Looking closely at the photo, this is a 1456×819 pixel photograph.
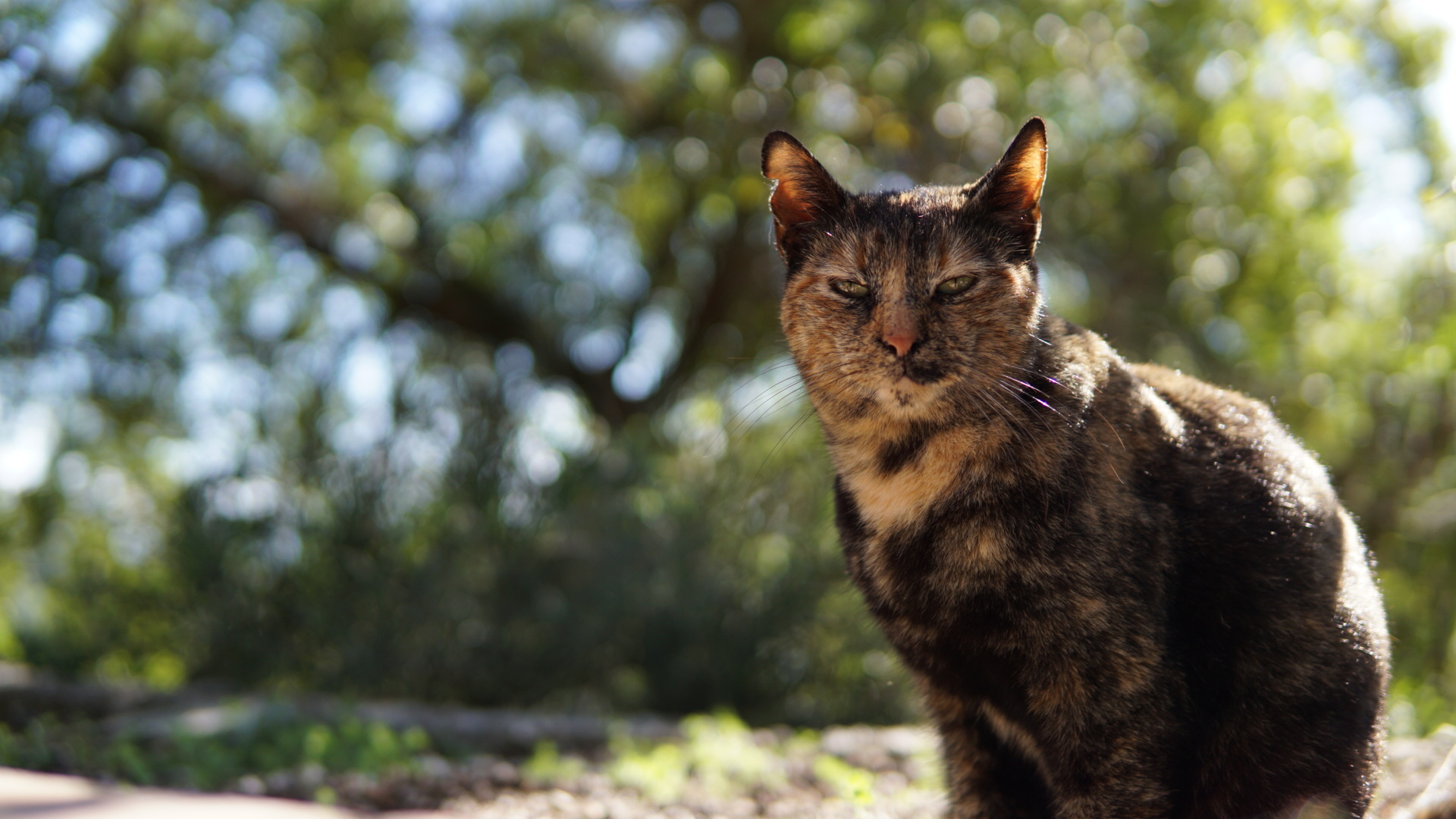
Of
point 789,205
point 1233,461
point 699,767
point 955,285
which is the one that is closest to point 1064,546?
point 1233,461

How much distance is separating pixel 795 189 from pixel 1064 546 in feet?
3.67

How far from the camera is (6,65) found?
614cm

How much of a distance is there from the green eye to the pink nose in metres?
0.19

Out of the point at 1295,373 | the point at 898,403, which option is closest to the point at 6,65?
the point at 898,403

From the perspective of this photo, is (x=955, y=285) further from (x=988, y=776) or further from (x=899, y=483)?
(x=988, y=776)

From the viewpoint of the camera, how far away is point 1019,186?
2291 millimetres

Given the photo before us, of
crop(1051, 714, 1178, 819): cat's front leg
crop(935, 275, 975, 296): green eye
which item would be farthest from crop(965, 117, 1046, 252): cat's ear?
crop(1051, 714, 1178, 819): cat's front leg

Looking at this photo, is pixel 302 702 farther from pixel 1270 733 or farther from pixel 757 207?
pixel 757 207

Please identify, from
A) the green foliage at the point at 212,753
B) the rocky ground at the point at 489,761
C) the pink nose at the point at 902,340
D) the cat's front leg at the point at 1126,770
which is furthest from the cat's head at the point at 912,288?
the green foliage at the point at 212,753

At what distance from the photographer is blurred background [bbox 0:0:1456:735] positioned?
202 inches

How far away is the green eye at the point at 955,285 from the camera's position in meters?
2.22

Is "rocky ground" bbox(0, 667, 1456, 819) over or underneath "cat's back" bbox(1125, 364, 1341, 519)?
underneath

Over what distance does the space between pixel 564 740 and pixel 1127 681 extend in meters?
2.90

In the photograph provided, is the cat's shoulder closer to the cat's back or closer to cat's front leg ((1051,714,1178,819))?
the cat's back
